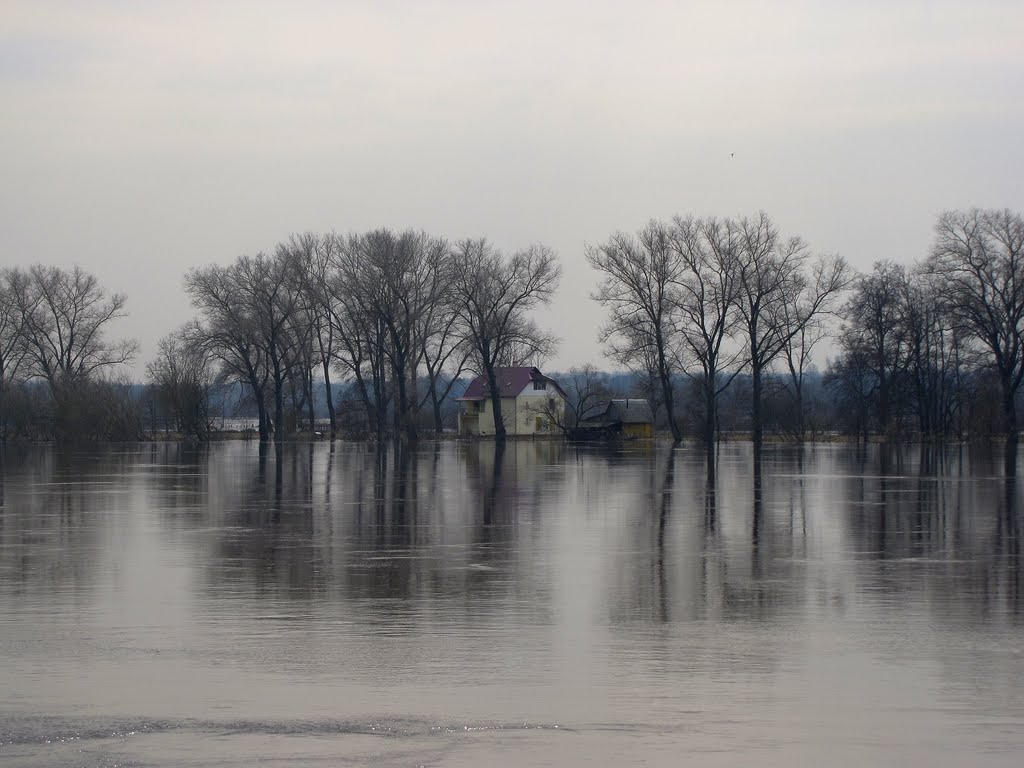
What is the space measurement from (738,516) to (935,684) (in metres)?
11.5

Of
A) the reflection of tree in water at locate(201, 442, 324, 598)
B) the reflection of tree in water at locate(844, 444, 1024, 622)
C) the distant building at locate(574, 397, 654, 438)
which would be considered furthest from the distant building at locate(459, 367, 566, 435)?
the reflection of tree in water at locate(201, 442, 324, 598)

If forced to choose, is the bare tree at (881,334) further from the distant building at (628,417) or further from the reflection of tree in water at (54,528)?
the reflection of tree in water at (54,528)

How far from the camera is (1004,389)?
68.1 m

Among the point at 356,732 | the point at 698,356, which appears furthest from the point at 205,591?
the point at 698,356

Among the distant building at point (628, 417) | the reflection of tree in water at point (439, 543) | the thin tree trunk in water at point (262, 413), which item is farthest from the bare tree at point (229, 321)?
the reflection of tree in water at point (439, 543)

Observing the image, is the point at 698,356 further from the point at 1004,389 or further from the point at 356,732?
the point at 356,732

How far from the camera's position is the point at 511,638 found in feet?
30.0

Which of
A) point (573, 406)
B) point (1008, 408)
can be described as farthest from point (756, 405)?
point (573, 406)

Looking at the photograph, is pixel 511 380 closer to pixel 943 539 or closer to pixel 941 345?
pixel 941 345

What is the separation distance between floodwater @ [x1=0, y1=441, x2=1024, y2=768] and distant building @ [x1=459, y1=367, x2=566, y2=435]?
73.8 m

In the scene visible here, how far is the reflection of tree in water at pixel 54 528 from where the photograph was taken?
1215 centimetres

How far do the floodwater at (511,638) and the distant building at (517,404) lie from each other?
242 ft

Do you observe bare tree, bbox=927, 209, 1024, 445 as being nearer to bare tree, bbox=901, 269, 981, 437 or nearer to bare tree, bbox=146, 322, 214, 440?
bare tree, bbox=901, 269, 981, 437

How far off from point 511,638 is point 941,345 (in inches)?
3094
